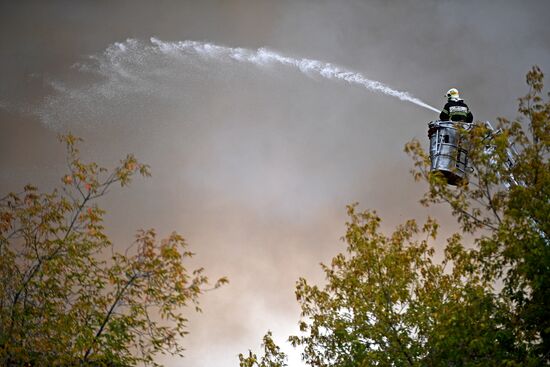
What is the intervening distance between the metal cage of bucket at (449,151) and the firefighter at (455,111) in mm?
475

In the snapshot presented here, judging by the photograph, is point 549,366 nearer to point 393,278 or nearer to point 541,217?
point 541,217

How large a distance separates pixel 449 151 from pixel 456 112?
135 cm

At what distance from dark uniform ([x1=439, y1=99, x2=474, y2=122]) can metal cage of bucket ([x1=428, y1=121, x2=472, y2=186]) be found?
470mm

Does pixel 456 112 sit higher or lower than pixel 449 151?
higher

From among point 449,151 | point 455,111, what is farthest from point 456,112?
point 449,151

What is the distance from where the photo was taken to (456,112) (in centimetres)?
1898

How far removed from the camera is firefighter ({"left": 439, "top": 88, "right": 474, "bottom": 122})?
1898 centimetres

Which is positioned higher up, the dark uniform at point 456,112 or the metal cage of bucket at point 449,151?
the dark uniform at point 456,112

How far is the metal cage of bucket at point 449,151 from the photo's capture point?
18.0 m

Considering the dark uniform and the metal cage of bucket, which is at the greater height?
the dark uniform

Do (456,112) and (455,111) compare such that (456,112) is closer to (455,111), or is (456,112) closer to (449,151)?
(455,111)

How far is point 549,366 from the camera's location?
14.6 m

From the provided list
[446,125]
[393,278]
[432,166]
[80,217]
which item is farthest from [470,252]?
[80,217]

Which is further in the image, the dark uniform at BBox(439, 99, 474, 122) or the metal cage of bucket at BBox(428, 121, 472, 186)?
the dark uniform at BBox(439, 99, 474, 122)
